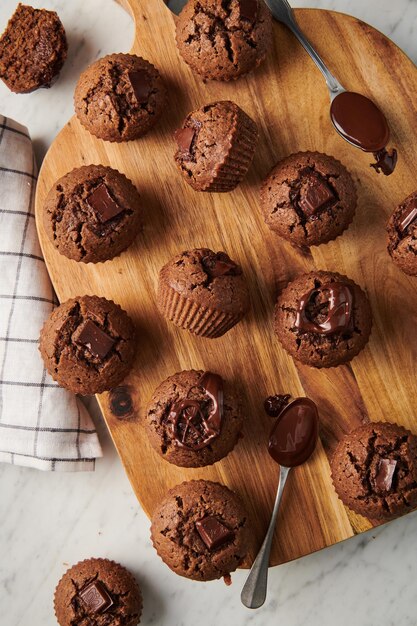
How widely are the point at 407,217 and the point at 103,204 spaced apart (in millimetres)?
1544

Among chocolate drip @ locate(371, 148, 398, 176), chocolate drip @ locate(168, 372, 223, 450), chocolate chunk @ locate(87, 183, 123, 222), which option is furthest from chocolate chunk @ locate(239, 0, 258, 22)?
chocolate drip @ locate(168, 372, 223, 450)

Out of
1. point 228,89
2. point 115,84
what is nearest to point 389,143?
point 228,89

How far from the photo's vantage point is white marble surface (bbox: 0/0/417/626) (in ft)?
13.5

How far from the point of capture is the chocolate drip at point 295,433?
12.3 feet

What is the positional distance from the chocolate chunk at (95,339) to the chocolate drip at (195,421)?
0.46m

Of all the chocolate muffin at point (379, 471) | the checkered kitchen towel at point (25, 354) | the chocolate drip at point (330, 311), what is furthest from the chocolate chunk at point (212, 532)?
the chocolate drip at point (330, 311)

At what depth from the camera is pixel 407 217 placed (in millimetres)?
3572

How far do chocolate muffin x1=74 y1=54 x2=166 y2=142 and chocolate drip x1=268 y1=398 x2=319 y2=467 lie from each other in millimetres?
1704

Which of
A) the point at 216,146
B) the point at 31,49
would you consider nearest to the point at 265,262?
the point at 216,146

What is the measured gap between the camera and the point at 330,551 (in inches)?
162

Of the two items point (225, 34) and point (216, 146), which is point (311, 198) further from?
point (225, 34)

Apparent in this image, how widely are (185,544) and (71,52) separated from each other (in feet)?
9.59

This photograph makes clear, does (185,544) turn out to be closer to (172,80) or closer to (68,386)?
(68,386)

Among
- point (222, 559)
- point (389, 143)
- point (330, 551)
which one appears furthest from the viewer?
point (330, 551)
